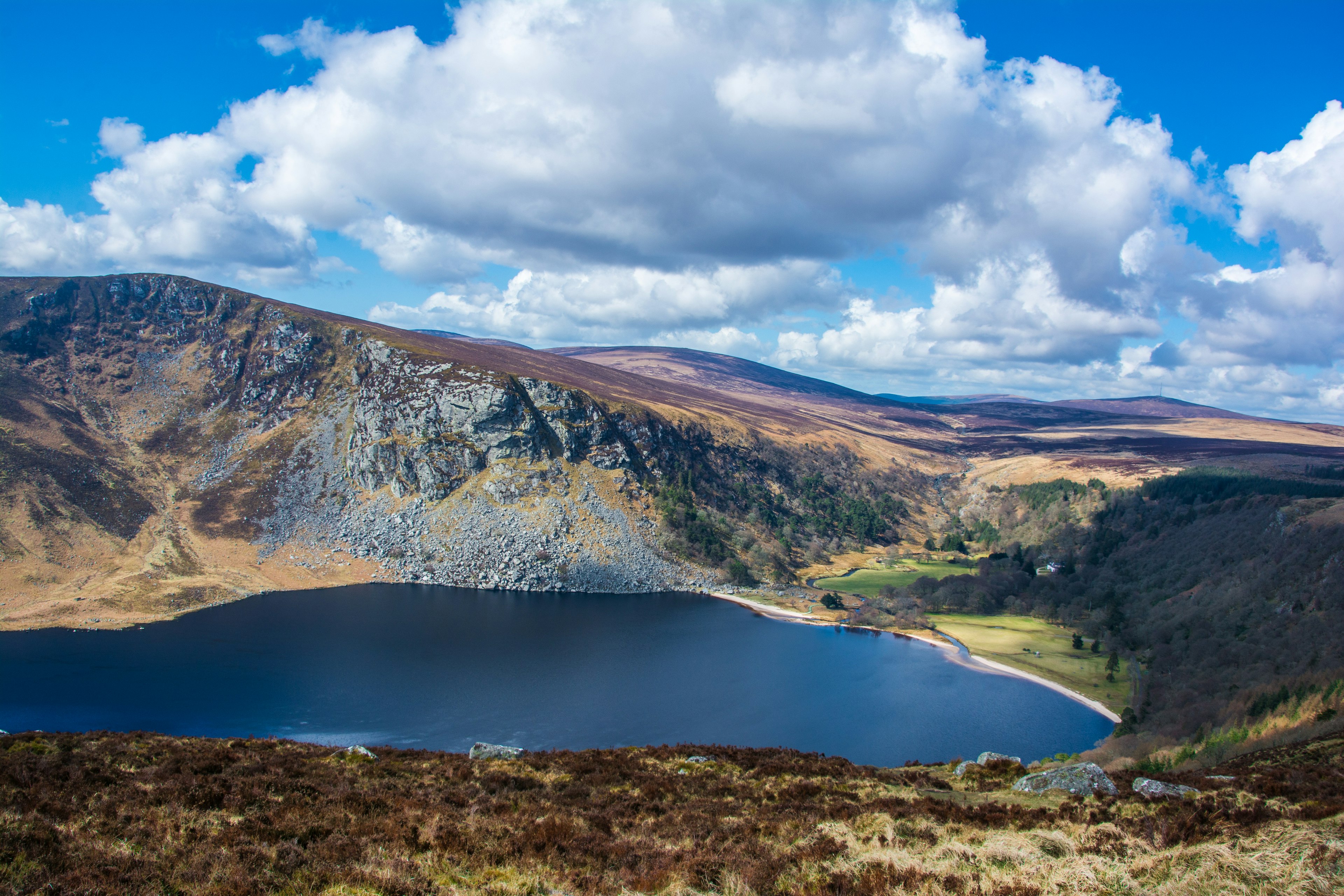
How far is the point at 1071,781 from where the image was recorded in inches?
918

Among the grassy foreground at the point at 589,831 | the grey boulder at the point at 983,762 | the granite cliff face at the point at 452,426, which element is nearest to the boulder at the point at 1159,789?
the grassy foreground at the point at 589,831

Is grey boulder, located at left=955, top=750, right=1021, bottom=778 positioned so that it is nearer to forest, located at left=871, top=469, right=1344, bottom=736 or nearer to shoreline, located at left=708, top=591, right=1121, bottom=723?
forest, located at left=871, top=469, right=1344, bottom=736

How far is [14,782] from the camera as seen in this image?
1521cm

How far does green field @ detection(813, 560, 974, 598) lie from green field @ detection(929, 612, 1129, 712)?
51.0 ft

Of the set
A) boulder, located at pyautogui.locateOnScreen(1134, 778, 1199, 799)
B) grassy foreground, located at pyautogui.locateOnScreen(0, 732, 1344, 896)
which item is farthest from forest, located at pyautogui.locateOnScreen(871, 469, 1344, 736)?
grassy foreground, located at pyautogui.locateOnScreen(0, 732, 1344, 896)

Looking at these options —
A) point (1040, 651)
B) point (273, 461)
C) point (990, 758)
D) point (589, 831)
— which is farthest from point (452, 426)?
point (589, 831)

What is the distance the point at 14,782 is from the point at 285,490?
113270mm

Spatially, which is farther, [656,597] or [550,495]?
[550,495]

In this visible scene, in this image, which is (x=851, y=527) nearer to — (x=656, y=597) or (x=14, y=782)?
(x=656, y=597)

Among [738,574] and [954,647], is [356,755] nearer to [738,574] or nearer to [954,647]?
[954,647]

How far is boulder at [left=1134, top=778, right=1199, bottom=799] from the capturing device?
20.6m

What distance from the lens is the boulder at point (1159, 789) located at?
67.6ft

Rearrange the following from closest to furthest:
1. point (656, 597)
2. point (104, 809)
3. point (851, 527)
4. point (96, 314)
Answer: point (104, 809)
point (656, 597)
point (96, 314)
point (851, 527)

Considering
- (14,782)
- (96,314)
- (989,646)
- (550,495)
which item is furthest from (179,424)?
(989,646)
